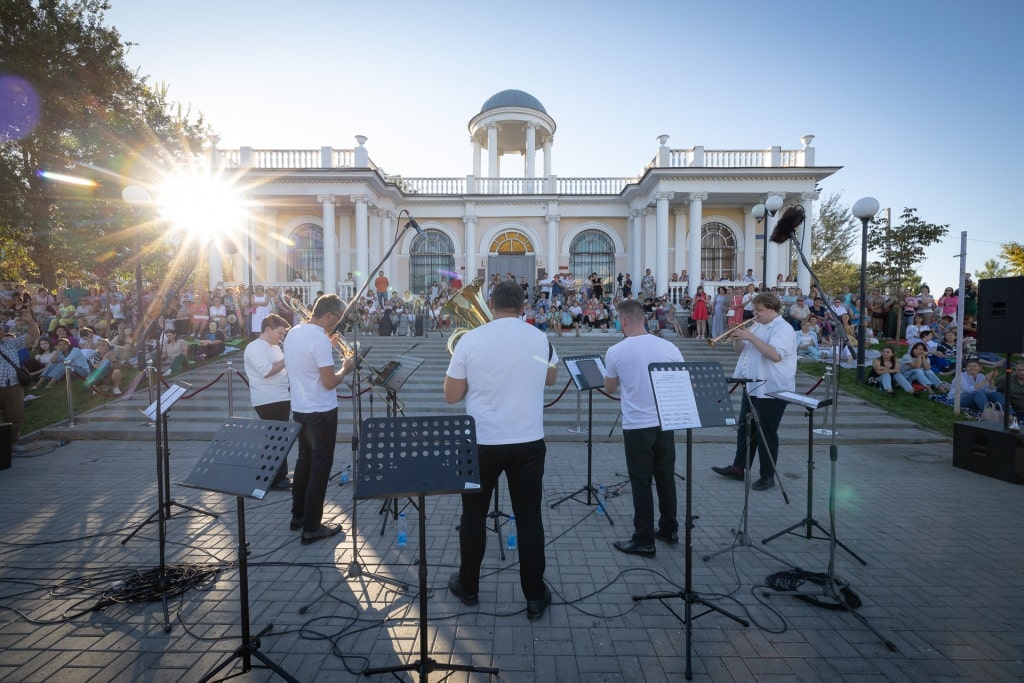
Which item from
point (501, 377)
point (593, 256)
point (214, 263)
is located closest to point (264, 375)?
point (501, 377)

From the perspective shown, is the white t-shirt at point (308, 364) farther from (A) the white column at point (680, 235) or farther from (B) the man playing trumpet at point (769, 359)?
(A) the white column at point (680, 235)

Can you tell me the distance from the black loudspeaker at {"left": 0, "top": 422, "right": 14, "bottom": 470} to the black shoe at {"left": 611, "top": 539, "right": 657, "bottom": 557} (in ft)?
28.5

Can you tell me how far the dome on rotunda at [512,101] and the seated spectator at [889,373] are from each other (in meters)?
20.5

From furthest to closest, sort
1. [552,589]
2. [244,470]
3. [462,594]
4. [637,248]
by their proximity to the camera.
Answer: [637,248], [552,589], [462,594], [244,470]

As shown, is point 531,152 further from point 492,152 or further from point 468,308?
point 468,308

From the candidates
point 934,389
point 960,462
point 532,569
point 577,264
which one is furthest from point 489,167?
point 532,569

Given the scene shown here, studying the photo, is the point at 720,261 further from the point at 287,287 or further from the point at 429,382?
the point at 287,287

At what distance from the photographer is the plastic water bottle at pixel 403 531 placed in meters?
4.54

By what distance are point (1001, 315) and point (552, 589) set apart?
761cm

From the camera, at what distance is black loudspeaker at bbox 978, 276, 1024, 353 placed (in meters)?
6.62

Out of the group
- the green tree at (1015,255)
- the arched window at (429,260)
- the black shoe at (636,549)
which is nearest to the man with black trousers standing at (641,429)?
the black shoe at (636,549)

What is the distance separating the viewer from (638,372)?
14.2 ft

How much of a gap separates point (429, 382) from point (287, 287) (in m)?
12.8

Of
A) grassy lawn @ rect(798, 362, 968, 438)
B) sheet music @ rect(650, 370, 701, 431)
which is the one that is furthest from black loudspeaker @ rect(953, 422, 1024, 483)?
sheet music @ rect(650, 370, 701, 431)
